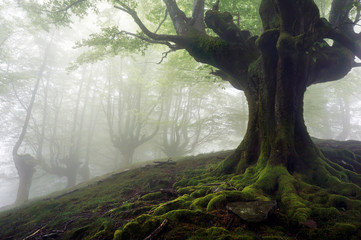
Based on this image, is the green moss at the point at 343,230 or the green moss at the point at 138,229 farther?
the green moss at the point at 138,229

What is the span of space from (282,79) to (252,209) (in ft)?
11.2

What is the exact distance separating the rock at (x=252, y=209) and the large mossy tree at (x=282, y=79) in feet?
1.38

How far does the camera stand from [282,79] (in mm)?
4555

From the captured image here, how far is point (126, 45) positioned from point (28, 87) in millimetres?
17569

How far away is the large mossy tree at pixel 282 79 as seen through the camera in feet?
12.6

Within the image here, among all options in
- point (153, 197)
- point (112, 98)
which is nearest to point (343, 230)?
point (153, 197)

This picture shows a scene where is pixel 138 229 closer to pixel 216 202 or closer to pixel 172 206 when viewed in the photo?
pixel 172 206

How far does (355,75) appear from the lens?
18.3 meters

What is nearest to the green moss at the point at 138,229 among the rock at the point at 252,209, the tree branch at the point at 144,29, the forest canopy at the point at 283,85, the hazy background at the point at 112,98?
the rock at the point at 252,209

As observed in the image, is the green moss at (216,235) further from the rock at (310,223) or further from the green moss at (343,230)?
the green moss at (343,230)

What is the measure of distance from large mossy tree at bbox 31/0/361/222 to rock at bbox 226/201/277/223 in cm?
42

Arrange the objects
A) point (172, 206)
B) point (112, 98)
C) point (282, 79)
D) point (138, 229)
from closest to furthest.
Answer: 1. point (138, 229)
2. point (172, 206)
3. point (282, 79)
4. point (112, 98)

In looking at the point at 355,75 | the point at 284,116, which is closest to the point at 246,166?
the point at 284,116

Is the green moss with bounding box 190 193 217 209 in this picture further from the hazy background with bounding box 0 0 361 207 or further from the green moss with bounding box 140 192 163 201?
the hazy background with bounding box 0 0 361 207
